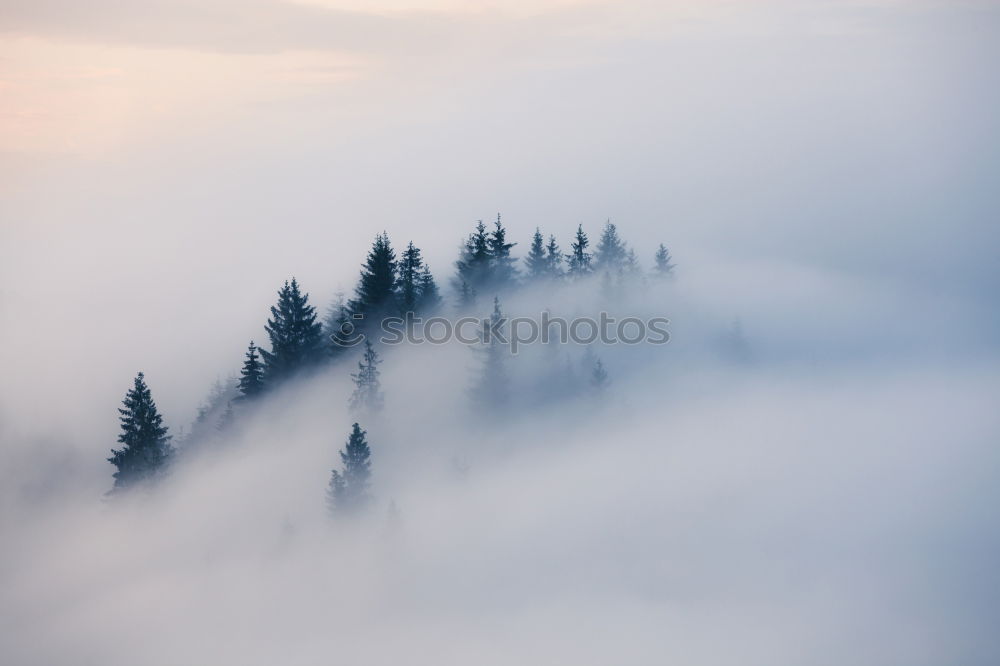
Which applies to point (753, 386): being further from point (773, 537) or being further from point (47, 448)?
point (47, 448)

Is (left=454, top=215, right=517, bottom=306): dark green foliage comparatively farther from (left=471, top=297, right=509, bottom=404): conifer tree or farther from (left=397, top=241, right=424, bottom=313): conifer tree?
(left=471, top=297, right=509, bottom=404): conifer tree

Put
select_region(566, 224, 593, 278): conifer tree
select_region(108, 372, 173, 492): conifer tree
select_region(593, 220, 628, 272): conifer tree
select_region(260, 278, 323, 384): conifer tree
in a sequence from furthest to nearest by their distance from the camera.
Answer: select_region(593, 220, 628, 272): conifer tree, select_region(566, 224, 593, 278): conifer tree, select_region(260, 278, 323, 384): conifer tree, select_region(108, 372, 173, 492): conifer tree

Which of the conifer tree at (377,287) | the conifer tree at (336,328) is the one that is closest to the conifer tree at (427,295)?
the conifer tree at (377,287)

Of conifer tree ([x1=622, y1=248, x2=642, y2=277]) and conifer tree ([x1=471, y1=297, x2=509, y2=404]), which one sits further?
conifer tree ([x1=622, y1=248, x2=642, y2=277])

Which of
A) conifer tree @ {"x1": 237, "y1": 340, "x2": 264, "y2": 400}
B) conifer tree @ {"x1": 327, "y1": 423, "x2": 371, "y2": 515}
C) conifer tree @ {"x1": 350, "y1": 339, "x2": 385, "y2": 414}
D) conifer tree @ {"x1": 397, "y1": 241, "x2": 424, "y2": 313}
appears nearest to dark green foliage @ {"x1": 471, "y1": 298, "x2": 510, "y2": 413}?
conifer tree @ {"x1": 397, "y1": 241, "x2": 424, "y2": 313}

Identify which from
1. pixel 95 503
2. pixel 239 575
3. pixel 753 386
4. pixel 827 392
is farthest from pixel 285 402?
pixel 827 392

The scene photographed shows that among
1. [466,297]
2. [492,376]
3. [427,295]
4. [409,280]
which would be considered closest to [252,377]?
[409,280]

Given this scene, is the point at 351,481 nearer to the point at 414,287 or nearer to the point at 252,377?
the point at 252,377
